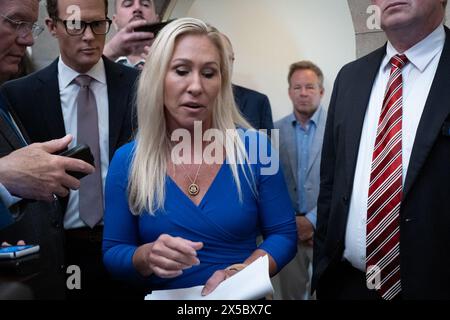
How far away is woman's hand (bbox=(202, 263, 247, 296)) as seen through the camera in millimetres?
1551

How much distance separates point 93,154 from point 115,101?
257 millimetres

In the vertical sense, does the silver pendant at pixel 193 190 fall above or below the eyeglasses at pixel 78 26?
below

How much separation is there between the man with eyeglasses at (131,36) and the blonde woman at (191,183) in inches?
25.8

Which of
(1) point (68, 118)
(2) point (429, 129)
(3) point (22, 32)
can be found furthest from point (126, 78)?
Answer: (2) point (429, 129)

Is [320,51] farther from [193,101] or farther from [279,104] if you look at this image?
[193,101]

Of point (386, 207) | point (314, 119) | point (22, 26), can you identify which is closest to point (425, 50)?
point (386, 207)

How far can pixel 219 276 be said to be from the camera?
1.58 metres

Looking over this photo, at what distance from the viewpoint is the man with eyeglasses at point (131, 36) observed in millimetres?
2465

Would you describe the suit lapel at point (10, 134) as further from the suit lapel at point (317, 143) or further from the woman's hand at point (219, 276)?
the suit lapel at point (317, 143)

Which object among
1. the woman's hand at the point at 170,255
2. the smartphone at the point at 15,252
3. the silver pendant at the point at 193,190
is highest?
the silver pendant at the point at 193,190

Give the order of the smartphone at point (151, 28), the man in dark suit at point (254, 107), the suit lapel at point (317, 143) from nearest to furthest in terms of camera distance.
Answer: the smartphone at point (151, 28)
the man in dark suit at point (254, 107)
the suit lapel at point (317, 143)

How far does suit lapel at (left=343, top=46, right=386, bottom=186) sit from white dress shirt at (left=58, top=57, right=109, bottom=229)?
0.98 m

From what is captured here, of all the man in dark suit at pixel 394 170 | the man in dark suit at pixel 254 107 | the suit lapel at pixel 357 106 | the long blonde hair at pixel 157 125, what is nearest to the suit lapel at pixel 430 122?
the man in dark suit at pixel 394 170

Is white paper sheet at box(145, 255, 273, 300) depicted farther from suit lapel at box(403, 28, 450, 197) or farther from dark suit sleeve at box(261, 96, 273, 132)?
dark suit sleeve at box(261, 96, 273, 132)
